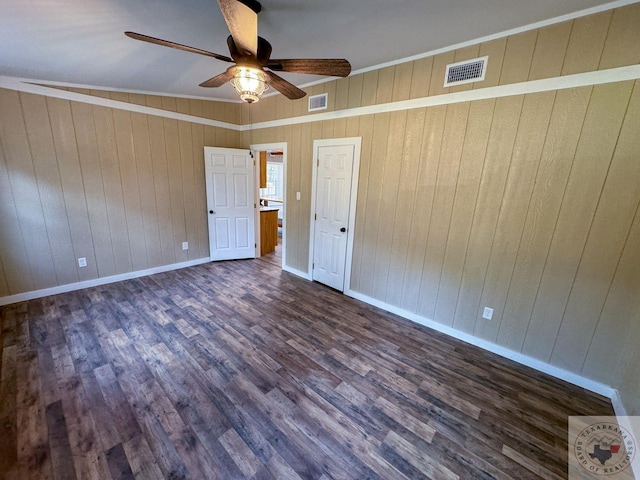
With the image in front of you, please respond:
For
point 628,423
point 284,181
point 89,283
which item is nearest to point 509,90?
point 628,423

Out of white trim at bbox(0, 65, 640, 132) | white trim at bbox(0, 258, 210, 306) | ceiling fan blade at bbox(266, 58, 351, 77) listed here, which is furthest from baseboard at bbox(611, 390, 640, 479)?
white trim at bbox(0, 258, 210, 306)

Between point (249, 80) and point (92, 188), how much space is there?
10.1ft

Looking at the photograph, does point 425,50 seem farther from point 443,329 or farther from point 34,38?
point 34,38

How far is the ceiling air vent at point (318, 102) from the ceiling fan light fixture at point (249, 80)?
1752 millimetres

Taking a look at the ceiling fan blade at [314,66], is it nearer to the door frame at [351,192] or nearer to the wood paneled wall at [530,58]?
the wood paneled wall at [530,58]

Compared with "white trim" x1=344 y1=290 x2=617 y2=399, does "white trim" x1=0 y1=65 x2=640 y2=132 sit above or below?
above

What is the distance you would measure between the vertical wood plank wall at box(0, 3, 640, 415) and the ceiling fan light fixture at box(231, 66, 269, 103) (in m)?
1.63

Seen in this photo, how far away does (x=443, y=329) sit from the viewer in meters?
2.81

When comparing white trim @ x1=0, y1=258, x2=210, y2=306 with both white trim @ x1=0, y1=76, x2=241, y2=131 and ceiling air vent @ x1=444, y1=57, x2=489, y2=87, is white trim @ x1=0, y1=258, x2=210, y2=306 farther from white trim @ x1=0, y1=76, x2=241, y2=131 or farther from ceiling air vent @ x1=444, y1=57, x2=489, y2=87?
ceiling air vent @ x1=444, y1=57, x2=489, y2=87

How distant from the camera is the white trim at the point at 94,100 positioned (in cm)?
277

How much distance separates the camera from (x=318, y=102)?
3.45 metres

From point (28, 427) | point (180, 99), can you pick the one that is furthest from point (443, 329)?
point (180, 99)

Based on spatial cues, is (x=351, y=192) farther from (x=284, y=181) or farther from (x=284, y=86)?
(x=284, y=86)

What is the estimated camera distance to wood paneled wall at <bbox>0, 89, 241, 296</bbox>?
293 cm
